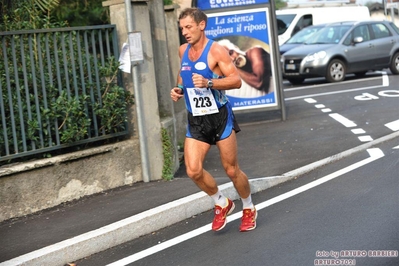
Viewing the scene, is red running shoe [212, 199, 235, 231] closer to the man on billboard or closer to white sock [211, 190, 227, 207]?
white sock [211, 190, 227, 207]

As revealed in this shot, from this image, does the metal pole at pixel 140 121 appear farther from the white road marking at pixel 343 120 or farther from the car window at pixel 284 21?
the car window at pixel 284 21

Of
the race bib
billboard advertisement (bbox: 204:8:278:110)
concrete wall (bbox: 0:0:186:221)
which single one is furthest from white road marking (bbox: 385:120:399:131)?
the race bib

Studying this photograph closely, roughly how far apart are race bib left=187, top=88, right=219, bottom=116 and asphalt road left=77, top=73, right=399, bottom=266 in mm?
1129

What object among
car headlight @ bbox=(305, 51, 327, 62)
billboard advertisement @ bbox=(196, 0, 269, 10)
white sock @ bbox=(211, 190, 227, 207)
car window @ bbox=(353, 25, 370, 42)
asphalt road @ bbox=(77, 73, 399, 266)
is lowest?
asphalt road @ bbox=(77, 73, 399, 266)

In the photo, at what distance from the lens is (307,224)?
297 inches

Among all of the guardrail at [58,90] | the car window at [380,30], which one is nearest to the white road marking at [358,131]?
the guardrail at [58,90]

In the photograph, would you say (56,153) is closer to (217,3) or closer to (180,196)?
(180,196)

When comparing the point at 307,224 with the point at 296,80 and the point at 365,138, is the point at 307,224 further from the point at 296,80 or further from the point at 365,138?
the point at 296,80

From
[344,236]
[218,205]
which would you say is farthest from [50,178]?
[344,236]

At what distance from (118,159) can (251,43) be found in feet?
19.9

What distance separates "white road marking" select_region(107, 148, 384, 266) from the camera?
278 inches

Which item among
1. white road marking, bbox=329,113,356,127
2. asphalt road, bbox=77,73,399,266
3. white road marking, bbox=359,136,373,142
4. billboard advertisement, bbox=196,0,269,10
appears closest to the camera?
asphalt road, bbox=77,73,399,266

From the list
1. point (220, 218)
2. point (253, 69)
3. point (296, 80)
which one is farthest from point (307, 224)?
point (296, 80)

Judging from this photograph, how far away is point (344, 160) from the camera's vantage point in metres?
10.9
